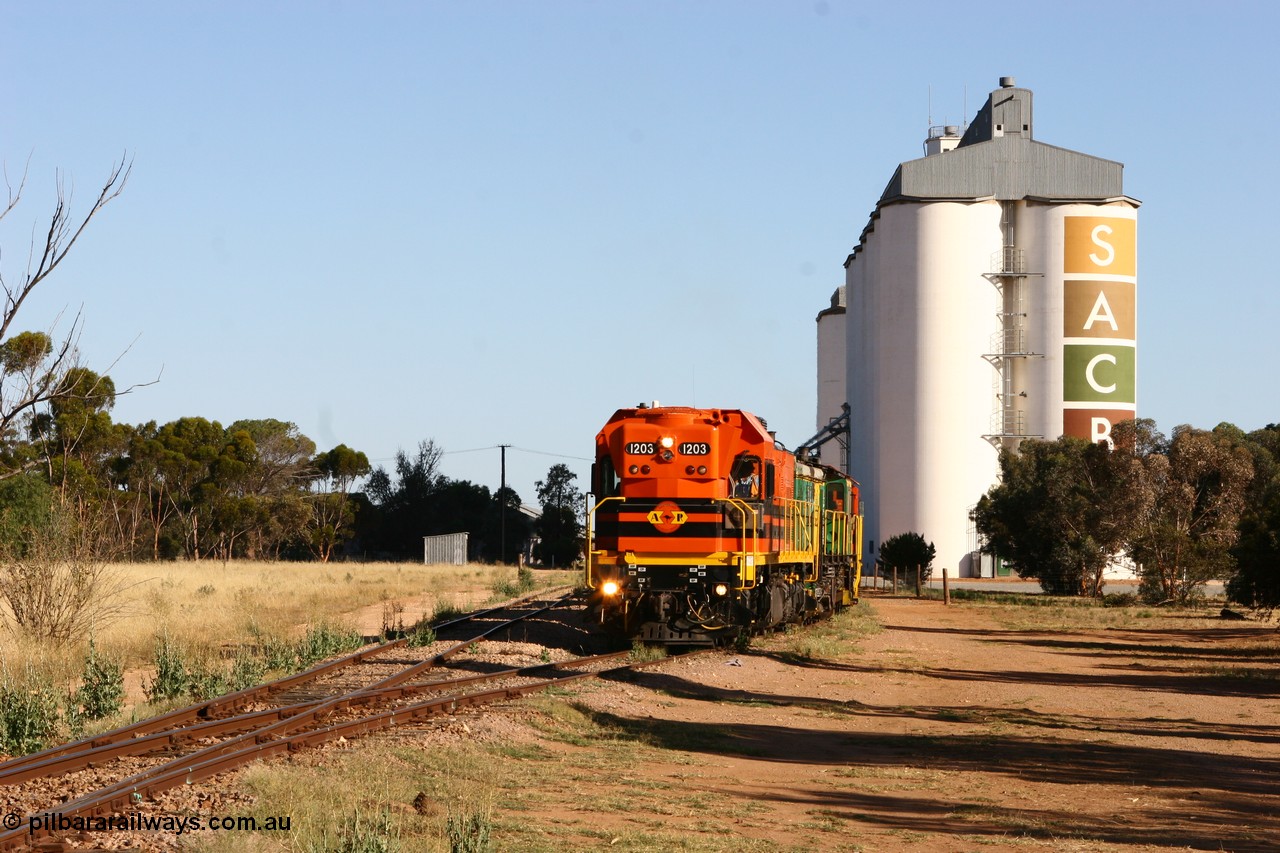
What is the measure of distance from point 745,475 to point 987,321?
55664 mm

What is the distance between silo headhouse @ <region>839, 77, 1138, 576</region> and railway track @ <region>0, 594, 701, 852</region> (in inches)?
2131

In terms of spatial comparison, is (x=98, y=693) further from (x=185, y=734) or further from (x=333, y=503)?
(x=333, y=503)

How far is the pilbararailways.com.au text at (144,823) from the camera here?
8711 mm

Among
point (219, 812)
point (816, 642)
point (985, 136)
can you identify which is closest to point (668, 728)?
point (219, 812)

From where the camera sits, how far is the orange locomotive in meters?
21.5

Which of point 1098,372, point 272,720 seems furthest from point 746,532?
point 1098,372

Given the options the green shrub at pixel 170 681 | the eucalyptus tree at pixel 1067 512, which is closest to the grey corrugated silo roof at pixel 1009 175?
the eucalyptus tree at pixel 1067 512

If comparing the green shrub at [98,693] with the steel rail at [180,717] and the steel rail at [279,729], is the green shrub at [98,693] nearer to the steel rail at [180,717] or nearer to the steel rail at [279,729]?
the steel rail at [180,717]

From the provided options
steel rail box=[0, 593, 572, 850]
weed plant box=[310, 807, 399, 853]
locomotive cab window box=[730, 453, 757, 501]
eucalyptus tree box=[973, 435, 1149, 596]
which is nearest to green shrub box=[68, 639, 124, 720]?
steel rail box=[0, 593, 572, 850]

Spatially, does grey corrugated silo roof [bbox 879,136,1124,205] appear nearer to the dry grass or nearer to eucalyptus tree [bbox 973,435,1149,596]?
eucalyptus tree [bbox 973,435,1149,596]

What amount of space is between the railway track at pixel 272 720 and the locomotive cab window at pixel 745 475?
11.2 feet

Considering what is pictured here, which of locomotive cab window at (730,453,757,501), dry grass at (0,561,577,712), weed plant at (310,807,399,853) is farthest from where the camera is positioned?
locomotive cab window at (730,453,757,501)

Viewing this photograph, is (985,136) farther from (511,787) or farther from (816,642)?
(511,787)

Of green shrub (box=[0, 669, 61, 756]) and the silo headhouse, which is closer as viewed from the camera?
green shrub (box=[0, 669, 61, 756])
